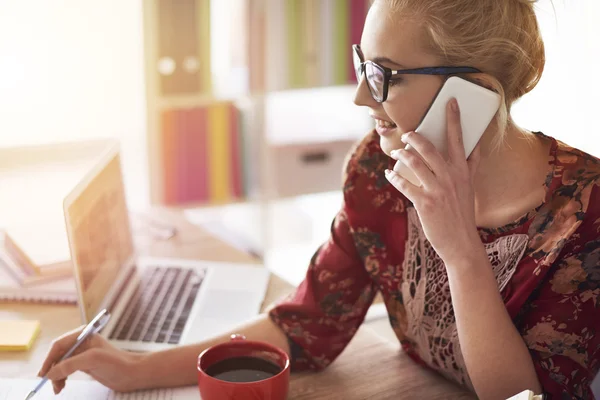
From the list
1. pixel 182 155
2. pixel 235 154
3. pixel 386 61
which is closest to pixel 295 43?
pixel 235 154

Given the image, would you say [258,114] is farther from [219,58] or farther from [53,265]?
[53,265]

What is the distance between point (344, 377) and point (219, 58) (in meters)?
1.85

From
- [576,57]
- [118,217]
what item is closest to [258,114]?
[576,57]

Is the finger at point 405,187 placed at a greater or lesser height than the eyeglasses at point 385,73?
lesser

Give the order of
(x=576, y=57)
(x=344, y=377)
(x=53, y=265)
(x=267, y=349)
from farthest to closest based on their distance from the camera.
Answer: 1. (x=576, y=57)
2. (x=53, y=265)
3. (x=344, y=377)
4. (x=267, y=349)

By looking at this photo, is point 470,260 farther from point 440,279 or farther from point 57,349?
point 57,349

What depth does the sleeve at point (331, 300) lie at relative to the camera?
1.17 m

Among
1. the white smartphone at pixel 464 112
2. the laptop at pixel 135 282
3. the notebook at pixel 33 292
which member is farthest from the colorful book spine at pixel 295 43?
the white smartphone at pixel 464 112

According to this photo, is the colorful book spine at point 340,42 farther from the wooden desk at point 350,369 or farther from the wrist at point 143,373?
the wrist at point 143,373

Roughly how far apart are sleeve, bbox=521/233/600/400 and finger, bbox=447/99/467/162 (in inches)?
8.1

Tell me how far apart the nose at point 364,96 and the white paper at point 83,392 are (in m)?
0.48

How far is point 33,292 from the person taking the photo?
51.3 inches

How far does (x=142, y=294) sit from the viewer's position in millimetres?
1367

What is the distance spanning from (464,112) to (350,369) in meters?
0.43
